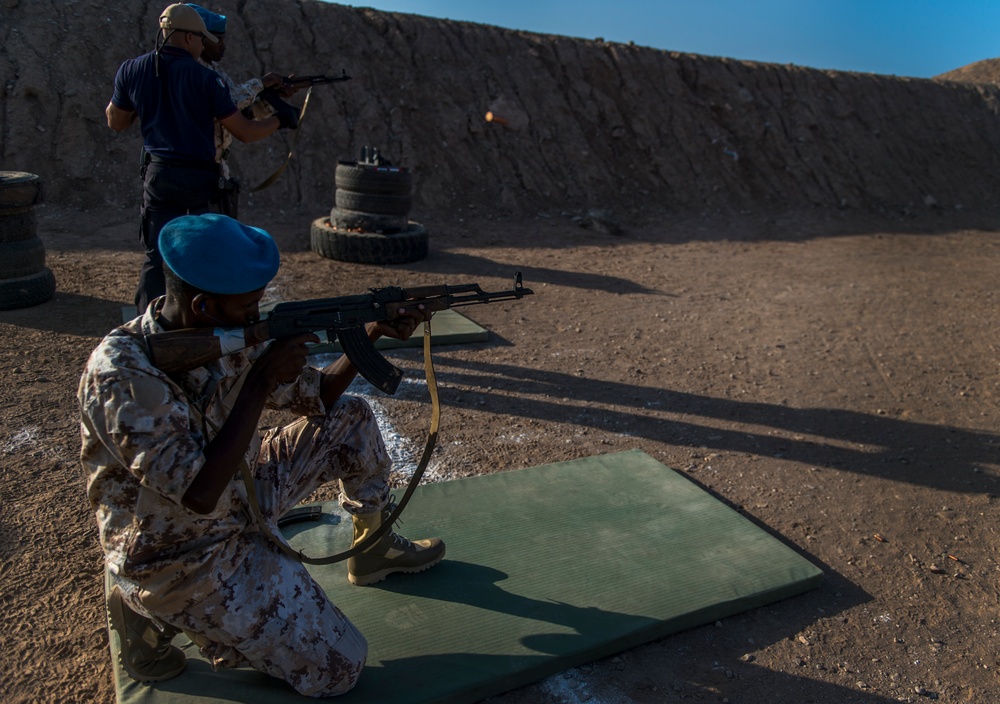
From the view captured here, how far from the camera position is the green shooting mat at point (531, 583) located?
8.18 ft

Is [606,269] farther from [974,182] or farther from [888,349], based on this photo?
[974,182]

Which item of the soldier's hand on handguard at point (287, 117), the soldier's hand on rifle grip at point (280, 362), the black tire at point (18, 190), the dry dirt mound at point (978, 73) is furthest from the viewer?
the dry dirt mound at point (978, 73)

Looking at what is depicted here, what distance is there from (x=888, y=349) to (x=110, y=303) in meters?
6.48

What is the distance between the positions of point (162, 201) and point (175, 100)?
0.53m

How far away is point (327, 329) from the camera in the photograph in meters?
2.51

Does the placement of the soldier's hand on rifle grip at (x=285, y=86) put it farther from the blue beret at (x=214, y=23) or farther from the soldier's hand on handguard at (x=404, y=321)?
the soldier's hand on handguard at (x=404, y=321)

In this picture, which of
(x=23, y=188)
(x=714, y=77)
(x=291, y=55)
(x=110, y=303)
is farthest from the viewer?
(x=714, y=77)

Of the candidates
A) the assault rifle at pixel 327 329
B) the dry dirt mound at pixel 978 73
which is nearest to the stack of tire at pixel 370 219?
the assault rifle at pixel 327 329

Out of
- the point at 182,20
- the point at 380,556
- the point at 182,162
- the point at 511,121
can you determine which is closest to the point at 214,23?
the point at 182,20

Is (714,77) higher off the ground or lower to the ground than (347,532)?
higher

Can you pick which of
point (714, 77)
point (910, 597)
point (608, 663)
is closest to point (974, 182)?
point (714, 77)

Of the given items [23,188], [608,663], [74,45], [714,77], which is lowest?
[608,663]

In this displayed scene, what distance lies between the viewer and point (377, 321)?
2670mm

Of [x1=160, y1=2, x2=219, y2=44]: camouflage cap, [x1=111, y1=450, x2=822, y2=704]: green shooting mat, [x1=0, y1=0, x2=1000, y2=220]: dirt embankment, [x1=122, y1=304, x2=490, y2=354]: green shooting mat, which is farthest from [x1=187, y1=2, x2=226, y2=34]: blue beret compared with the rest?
[x1=0, y1=0, x2=1000, y2=220]: dirt embankment
